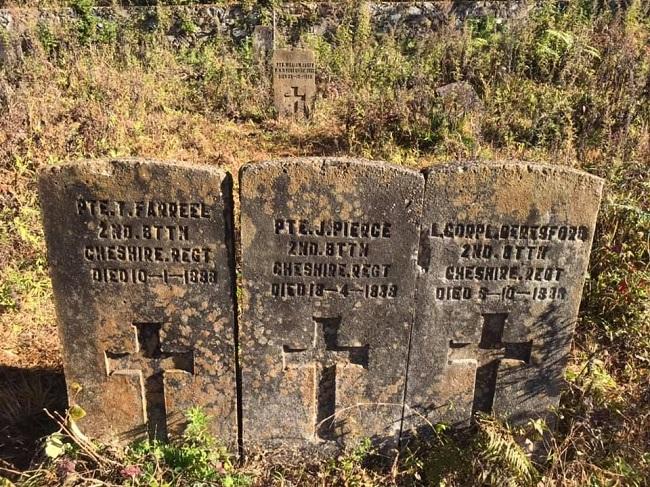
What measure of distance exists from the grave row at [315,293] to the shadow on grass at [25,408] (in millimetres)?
408

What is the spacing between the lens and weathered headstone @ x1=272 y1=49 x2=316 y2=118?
31.1ft

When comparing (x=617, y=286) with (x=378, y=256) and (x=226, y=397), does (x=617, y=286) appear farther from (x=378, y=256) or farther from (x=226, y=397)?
(x=226, y=397)

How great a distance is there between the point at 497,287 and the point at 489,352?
0.41 metres

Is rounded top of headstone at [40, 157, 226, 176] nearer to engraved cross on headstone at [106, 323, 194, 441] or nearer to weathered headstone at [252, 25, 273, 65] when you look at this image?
engraved cross on headstone at [106, 323, 194, 441]

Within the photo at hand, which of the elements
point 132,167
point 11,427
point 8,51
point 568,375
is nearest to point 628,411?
point 568,375

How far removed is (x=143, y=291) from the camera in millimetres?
2922

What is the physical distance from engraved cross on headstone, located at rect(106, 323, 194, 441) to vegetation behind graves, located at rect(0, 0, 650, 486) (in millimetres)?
280

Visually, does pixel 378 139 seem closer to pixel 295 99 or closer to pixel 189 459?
pixel 295 99

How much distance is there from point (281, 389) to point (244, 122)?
264 inches

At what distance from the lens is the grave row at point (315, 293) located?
2.76m

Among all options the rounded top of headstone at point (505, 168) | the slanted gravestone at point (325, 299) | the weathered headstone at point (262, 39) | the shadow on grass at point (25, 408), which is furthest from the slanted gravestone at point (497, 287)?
the weathered headstone at point (262, 39)

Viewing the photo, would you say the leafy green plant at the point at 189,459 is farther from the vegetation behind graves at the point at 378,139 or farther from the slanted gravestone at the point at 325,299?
the slanted gravestone at the point at 325,299

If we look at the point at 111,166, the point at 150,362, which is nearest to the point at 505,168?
the point at 111,166

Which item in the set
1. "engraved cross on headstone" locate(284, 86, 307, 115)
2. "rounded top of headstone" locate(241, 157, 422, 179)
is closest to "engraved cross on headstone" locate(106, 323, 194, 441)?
"rounded top of headstone" locate(241, 157, 422, 179)
